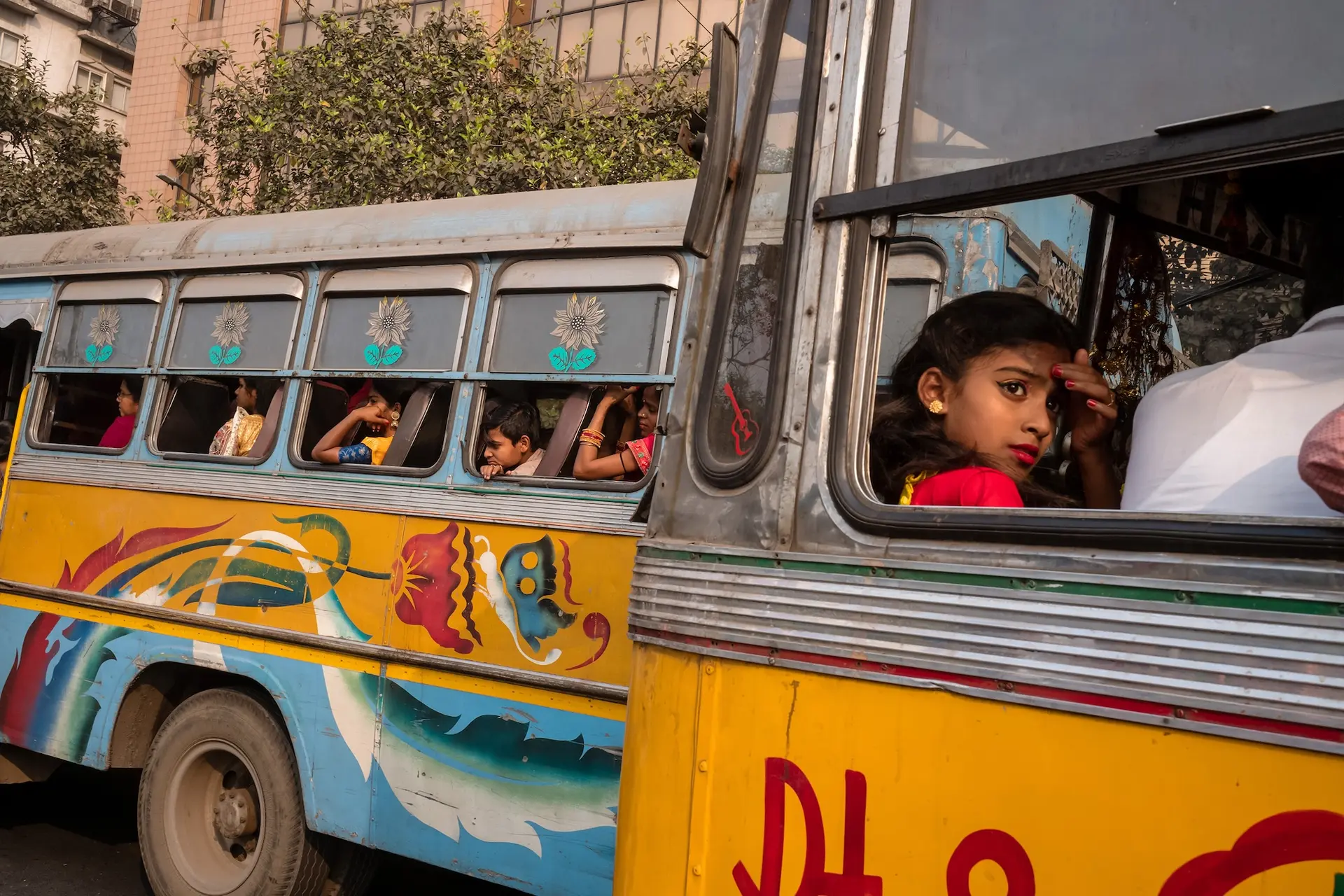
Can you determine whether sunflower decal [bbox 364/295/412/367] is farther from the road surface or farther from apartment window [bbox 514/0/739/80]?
apartment window [bbox 514/0/739/80]

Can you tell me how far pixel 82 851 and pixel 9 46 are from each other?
1159 inches

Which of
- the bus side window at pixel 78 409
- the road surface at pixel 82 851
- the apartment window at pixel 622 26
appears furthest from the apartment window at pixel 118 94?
the bus side window at pixel 78 409

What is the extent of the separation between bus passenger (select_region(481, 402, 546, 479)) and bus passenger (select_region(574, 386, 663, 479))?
26 centimetres

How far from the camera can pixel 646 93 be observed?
12516 millimetres

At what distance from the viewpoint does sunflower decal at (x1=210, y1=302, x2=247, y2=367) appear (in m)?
5.33

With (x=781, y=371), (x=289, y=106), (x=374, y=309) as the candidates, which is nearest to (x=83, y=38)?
(x=289, y=106)

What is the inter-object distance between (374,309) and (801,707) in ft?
11.1

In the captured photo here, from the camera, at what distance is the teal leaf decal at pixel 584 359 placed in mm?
4379

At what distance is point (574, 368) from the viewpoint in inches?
174

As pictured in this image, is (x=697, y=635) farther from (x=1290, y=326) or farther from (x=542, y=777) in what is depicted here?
(x=542, y=777)

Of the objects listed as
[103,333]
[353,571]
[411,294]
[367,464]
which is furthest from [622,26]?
[353,571]

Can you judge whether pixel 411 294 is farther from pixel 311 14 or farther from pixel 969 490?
pixel 311 14

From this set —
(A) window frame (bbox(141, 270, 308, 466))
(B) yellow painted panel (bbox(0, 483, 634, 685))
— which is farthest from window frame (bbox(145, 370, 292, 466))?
(B) yellow painted panel (bbox(0, 483, 634, 685))

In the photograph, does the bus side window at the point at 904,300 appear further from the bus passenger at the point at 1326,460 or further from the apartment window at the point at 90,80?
the apartment window at the point at 90,80
